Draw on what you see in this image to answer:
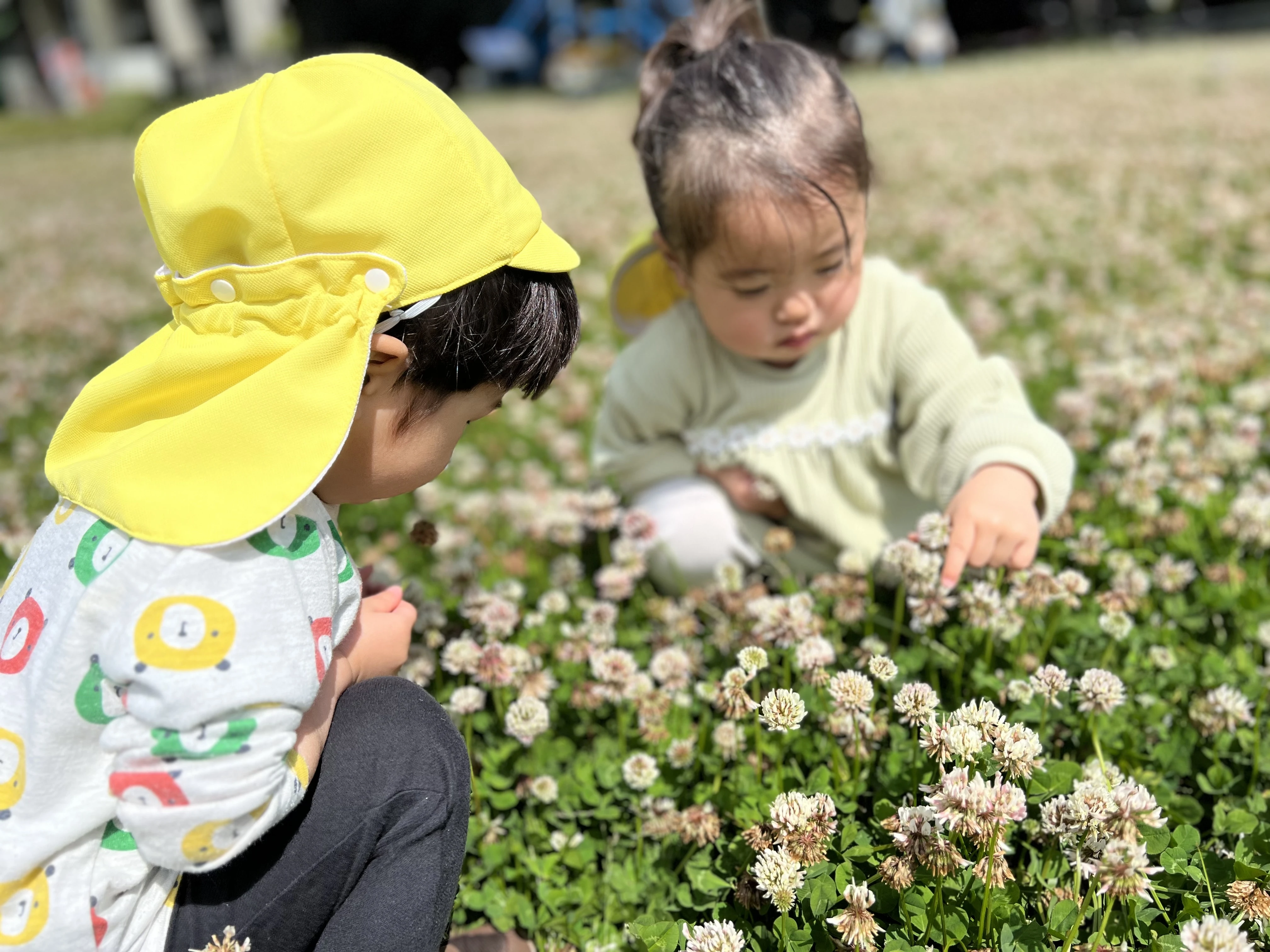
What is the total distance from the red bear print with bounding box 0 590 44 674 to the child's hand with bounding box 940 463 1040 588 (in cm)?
166

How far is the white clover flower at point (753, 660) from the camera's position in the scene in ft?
6.61

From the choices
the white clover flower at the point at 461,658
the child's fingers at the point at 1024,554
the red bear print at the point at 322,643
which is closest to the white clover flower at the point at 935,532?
the child's fingers at the point at 1024,554

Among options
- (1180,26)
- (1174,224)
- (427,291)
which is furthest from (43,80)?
(427,291)

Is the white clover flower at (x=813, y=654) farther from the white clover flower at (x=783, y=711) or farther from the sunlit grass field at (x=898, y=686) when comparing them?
the white clover flower at (x=783, y=711)

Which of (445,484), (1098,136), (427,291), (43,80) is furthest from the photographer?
(43,80)

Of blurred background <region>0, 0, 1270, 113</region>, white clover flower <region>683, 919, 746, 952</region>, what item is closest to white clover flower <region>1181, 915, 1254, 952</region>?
white clover flower <region>683, 919, 746, 952</region>

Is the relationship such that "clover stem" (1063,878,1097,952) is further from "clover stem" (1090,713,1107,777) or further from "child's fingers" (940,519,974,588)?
"child's fingers" (940,519,974,588)

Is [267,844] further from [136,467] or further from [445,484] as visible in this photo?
[445,484]

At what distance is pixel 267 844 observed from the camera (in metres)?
1.75

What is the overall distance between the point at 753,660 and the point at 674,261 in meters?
1.24

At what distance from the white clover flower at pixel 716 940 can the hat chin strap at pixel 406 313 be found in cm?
102

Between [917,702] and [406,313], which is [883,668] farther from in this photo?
[406,313]

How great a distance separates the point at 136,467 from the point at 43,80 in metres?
48.2

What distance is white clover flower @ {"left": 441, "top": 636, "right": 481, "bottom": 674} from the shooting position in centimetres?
245
